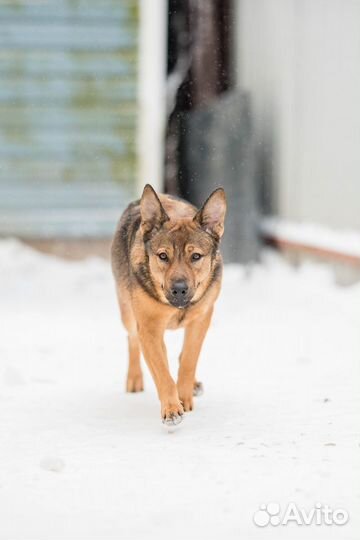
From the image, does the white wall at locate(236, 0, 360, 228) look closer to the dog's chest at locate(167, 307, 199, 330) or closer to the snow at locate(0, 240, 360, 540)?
the snow at locate(0, 240, 360, 540)

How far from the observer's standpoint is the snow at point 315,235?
7555 mm

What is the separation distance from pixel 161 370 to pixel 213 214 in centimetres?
71

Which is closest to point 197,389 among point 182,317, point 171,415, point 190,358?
point 190,358

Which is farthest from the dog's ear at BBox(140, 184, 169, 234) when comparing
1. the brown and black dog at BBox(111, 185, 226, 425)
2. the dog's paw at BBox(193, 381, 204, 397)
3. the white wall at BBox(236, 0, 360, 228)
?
the white wall at BBox(236, 0, 360, 228)

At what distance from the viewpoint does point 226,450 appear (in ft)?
11.9

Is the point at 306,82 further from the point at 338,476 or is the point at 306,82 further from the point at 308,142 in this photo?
the point at 338,476

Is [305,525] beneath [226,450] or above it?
above

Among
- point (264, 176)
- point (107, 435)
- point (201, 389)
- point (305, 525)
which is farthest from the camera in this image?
point (264, 176)

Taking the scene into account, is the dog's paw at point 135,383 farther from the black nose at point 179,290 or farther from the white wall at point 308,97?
the white wall at point 308,97

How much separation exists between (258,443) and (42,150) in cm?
670

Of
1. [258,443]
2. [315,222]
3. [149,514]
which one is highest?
[149,514]

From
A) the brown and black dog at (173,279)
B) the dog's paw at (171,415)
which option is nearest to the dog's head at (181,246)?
the brown and black dog at (173,279)

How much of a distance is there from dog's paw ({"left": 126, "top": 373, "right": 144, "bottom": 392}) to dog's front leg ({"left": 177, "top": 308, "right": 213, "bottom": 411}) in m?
0.54

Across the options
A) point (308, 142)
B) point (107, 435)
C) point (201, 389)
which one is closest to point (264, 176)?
point (308, 142)
